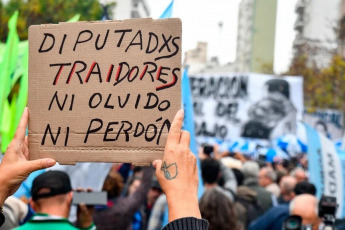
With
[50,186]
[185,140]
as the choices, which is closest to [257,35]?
[50,186]

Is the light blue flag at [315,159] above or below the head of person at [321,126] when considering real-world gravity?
above

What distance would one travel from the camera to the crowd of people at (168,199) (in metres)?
2.22

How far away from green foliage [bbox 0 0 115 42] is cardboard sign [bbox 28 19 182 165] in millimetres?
→ 19771

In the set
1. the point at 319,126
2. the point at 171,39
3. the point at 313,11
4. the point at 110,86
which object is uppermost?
the point at 313,11

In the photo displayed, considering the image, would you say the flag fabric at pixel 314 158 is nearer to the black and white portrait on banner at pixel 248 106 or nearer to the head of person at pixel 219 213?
the head of person at pixel 219 213

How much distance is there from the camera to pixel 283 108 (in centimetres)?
1531

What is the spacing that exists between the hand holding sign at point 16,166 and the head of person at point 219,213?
8.26 ft

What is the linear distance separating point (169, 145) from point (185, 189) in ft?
0.54

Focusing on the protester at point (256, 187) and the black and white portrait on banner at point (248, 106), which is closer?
the protester at point (256, 187)

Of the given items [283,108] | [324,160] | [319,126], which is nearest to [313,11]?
[319,126]

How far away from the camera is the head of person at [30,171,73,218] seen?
145 inches

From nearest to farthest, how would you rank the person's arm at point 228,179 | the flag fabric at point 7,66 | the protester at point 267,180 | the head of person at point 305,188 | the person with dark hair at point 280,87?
the flag fabric at point 7,66, the head of person at point 305,188, the person's arm at point 228,179, the protester at point 267,180, the person with dark hair at point 280,87

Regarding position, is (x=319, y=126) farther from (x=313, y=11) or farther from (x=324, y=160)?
(x=313, y=11)

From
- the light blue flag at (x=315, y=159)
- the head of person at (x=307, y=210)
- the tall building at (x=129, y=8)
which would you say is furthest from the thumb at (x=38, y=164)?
the tall building at (x=129, y=8)
